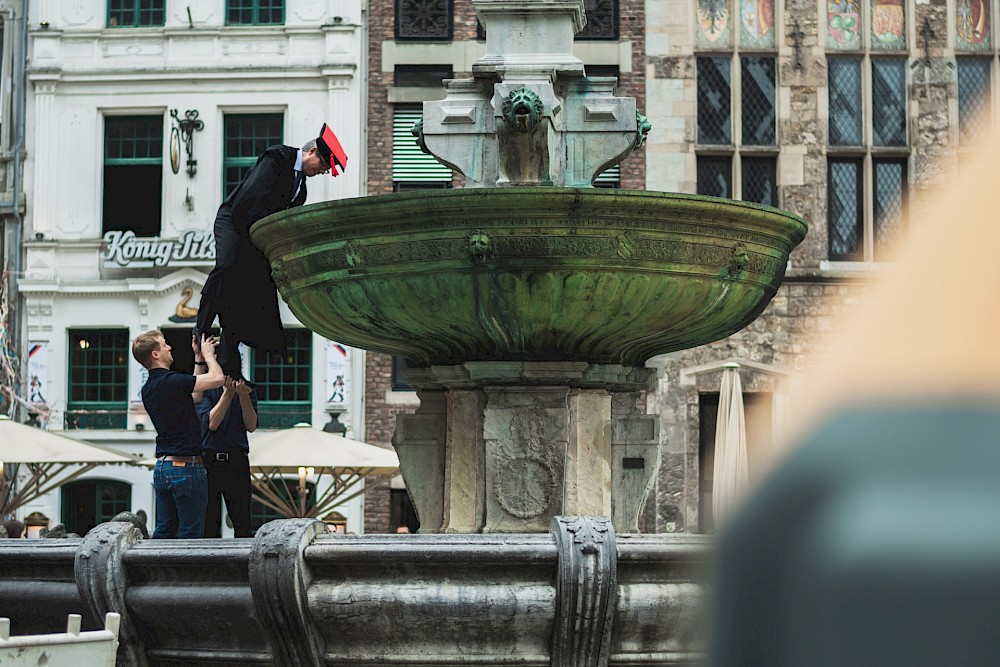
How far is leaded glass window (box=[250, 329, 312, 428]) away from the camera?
1117 inches

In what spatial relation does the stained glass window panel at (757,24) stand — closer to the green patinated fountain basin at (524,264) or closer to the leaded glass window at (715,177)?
the leaded glass window at (715,177)

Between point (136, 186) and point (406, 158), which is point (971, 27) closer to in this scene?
point (406, 158)

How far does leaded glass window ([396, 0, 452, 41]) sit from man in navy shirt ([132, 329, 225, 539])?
69.8 feet

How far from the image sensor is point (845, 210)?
2800 centimetres

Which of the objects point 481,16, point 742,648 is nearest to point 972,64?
point 481,16

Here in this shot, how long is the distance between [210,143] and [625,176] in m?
7.45

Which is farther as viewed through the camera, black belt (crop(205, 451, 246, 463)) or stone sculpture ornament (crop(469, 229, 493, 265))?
black belt (crop(205, 451, 246, 463))

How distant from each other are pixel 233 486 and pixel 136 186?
2210cm

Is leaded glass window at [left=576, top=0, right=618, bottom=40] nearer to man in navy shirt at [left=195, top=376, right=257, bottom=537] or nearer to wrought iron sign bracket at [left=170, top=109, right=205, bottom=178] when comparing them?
wrought iron sign bracket at [left=170, top=109, right=205, bottom=178]

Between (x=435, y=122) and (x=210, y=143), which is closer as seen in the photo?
(x=435, y=122)

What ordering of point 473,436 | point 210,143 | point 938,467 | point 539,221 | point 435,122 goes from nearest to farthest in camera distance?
point 938,467 < point 539,221 < point 473,436 < point 435,122 < point 210,143

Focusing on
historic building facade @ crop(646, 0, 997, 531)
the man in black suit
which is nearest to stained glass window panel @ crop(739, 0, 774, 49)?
historic building facade @ crop(646, 0, 997, 531)

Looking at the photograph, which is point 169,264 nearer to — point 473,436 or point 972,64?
point 972,64

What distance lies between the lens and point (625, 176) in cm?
2841
